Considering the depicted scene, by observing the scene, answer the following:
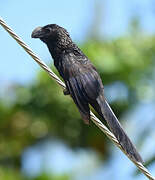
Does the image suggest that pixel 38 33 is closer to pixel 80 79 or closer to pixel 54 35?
pixel 54 35

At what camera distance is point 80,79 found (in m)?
6.81

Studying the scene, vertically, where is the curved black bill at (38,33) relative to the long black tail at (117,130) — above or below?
above

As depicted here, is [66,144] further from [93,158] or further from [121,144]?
[121,144]

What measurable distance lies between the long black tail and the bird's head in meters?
0.83

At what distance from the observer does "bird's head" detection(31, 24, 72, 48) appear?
7248 mm

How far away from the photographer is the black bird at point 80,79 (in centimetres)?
650

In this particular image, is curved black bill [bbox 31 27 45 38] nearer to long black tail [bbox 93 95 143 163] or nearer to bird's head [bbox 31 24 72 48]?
bird's head [bbox 31 24 72 48]

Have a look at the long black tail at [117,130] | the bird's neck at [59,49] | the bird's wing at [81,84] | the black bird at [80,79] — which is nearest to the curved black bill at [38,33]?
the black bird at [80,79]

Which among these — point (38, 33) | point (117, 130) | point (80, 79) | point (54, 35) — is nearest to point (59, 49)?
point (54, 35)

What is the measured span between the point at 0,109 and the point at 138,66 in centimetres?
313

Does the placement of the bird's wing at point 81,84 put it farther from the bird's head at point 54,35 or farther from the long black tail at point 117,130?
the bird's head at point 54,35

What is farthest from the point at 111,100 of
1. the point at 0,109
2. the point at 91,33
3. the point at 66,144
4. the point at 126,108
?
the point at 91,33

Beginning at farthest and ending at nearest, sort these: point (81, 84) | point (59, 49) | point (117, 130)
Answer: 1. point (59, 49)
2. point (81, 84)
3. point (117, 130)

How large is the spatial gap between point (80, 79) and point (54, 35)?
2.45 ft
